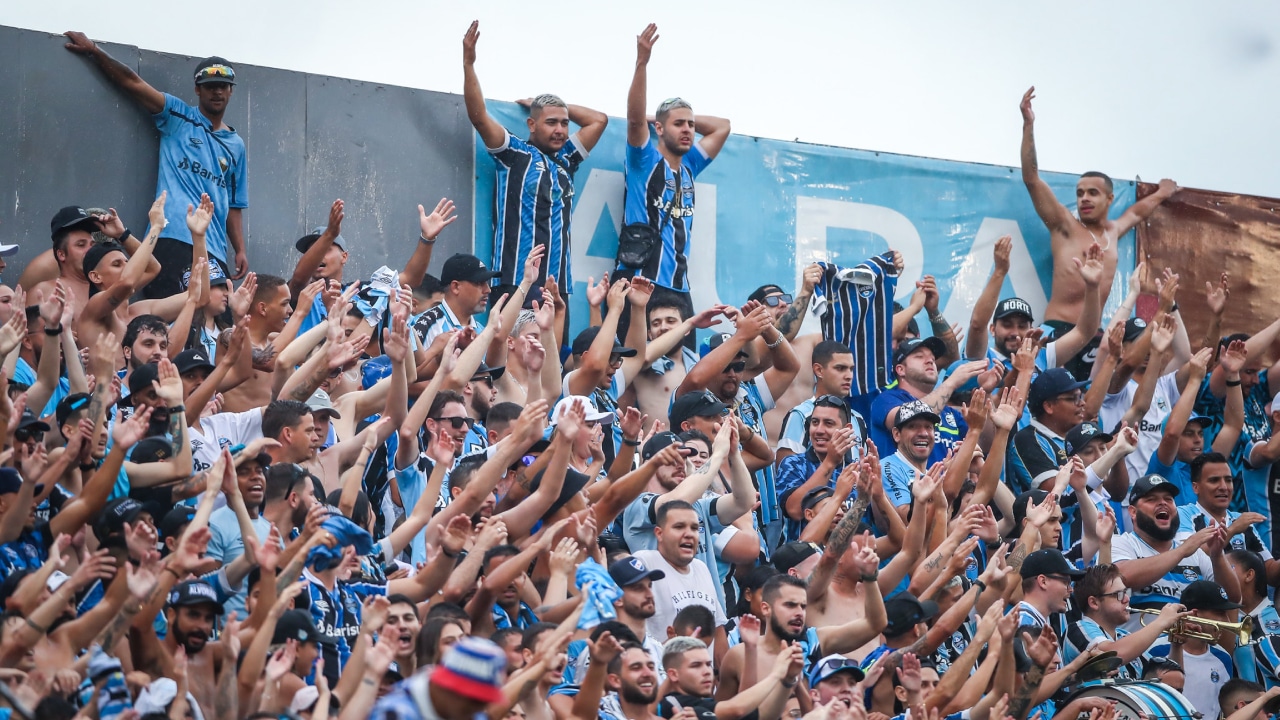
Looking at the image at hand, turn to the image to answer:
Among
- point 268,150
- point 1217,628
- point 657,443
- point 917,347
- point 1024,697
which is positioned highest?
point 268,150

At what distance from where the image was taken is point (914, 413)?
35.2 feet

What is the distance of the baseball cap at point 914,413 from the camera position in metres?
10.7

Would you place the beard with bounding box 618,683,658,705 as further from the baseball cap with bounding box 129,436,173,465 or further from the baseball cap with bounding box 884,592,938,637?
the baseball cap with bounding box 129,436,173,465

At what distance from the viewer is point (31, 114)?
11.5 metres

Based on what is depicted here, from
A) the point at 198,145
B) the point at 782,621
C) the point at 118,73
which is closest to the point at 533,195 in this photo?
the point at 198,145

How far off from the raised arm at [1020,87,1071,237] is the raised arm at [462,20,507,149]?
4643mm

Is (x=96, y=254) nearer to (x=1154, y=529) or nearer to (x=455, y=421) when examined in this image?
(x=455, y=421)

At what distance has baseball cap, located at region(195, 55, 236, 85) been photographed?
11633 millimetres

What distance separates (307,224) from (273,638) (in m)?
6.06

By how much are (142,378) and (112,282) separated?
146cm

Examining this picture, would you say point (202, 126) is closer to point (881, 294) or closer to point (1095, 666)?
point (881, 294)

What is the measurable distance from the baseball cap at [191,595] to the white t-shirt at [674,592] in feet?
8.01

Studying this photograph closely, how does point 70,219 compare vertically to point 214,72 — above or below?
below

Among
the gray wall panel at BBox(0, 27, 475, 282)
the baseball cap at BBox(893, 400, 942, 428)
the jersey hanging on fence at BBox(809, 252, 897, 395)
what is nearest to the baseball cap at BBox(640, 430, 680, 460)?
the baseball cap at BBox(893, 400, 942, 428)
